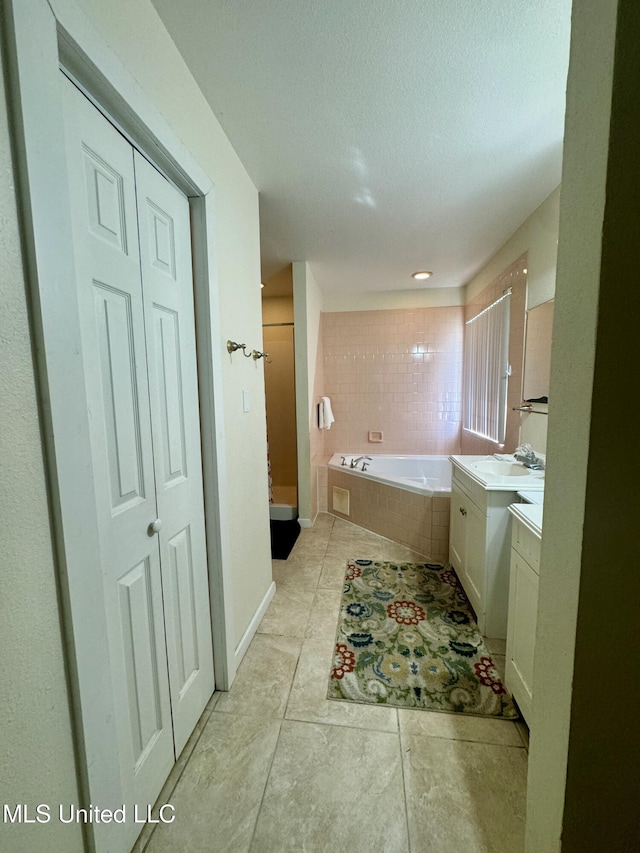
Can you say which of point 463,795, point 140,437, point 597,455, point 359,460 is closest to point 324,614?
point 463,795

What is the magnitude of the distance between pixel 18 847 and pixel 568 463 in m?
1.19

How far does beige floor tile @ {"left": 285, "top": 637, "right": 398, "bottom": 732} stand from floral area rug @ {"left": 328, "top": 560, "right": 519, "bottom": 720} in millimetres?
36

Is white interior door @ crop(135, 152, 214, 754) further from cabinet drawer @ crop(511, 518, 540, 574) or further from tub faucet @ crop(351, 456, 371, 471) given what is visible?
tub faucet @ crop(351, 456, 371, 471)

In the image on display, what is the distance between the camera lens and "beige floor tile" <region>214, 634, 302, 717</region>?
1.35 metres

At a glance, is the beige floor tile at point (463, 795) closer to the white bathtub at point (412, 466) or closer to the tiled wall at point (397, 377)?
the white bathtub at point (412, 466)

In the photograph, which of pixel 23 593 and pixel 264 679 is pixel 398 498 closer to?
pixel 264 679

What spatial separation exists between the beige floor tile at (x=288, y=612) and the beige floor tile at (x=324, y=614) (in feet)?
0.11

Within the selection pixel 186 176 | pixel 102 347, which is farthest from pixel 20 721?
pixel 186 176

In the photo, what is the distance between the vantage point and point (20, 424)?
588mm

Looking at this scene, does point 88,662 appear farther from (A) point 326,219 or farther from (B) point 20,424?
(A) point 326,219

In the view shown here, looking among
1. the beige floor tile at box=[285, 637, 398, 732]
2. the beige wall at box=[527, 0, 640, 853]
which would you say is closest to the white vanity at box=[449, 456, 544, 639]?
the beige floor tile at box=[285, 637, 398, 732]

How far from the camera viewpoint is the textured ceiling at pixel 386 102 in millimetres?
1005

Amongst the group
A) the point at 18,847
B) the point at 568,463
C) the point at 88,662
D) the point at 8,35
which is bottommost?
the point at 18,847

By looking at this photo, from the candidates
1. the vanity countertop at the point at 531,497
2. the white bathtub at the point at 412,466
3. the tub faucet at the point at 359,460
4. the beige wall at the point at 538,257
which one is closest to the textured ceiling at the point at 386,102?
the beige wall at the point at 538,257
